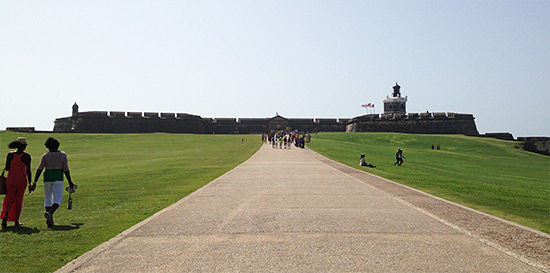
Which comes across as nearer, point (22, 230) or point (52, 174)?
point (22, 230)

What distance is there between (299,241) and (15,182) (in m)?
5.07

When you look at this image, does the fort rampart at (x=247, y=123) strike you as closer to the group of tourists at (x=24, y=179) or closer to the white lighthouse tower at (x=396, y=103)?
the white lighthouse tower at (x=396, y=103)

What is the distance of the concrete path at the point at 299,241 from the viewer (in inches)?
170

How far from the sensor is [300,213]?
7133 mm

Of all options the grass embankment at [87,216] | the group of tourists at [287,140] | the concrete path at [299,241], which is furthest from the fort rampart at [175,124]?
the concrete path at [299,241]

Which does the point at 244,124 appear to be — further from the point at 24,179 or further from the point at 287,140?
the point at 24,179

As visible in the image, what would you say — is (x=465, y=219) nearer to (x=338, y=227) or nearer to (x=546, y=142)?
(x=338, y=227)

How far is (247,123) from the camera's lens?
219 ft

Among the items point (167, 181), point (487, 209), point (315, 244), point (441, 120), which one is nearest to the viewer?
point (315, 244)

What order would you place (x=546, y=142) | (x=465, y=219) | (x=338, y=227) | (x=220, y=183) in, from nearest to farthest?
(x=338, y=227), (x=465, y=219), (x=220, y=183), (x=546, y=142)

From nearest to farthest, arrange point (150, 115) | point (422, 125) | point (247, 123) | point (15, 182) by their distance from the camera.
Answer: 1. point (15, 182)
2. point (150, 115)
3. point (422, 125)
4. point (247, 123)

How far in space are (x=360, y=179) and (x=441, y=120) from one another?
56.6m

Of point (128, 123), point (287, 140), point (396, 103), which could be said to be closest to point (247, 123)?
point (128, 123)

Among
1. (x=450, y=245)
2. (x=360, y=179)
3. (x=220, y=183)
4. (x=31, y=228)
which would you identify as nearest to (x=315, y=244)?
(x=450, y=245)
